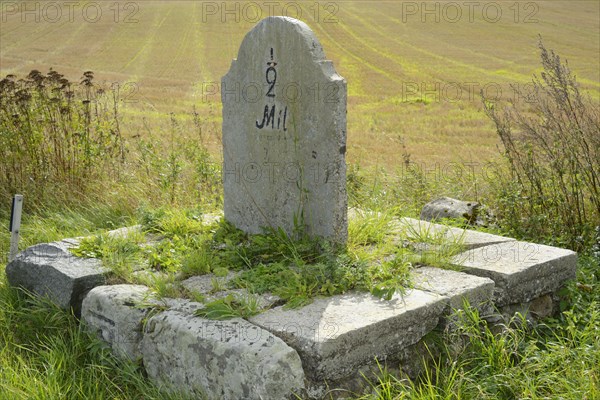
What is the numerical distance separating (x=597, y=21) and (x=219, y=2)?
24.7m

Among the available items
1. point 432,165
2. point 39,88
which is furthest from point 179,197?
point 432,165

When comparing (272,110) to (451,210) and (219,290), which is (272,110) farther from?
(451,210)

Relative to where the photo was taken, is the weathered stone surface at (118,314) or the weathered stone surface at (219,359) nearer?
the weathered stone surface at (219,359)

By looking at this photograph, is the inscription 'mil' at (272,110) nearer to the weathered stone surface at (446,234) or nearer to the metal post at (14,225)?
the weathered stone surface at (446,234)

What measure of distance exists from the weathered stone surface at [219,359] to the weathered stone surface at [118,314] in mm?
118

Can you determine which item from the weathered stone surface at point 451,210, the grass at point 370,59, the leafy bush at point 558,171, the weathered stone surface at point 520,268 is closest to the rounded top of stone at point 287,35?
the weathered stone surface at point 520,268

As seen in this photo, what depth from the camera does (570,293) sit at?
14.3ft

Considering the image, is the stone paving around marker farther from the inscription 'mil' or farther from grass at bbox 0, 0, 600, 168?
grass at bbox 0, 0, 600, 168

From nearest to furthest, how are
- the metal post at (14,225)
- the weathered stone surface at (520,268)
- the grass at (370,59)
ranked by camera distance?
the weathered stone surface at (520,268)
the metal post at (14,225)
the grass at (370,59)

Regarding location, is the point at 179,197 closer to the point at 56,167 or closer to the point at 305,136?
the point at 56,167

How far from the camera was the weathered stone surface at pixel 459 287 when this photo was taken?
3.78m

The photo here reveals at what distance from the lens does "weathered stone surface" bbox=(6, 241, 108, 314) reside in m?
4.32

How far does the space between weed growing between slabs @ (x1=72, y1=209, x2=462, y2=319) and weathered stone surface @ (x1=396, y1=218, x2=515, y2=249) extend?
1.0 inches

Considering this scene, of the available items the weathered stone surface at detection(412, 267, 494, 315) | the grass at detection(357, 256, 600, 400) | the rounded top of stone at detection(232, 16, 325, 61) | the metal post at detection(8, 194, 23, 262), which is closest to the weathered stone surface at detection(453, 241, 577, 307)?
the weathered stone surface at detection(412, 267, 494, 315)
